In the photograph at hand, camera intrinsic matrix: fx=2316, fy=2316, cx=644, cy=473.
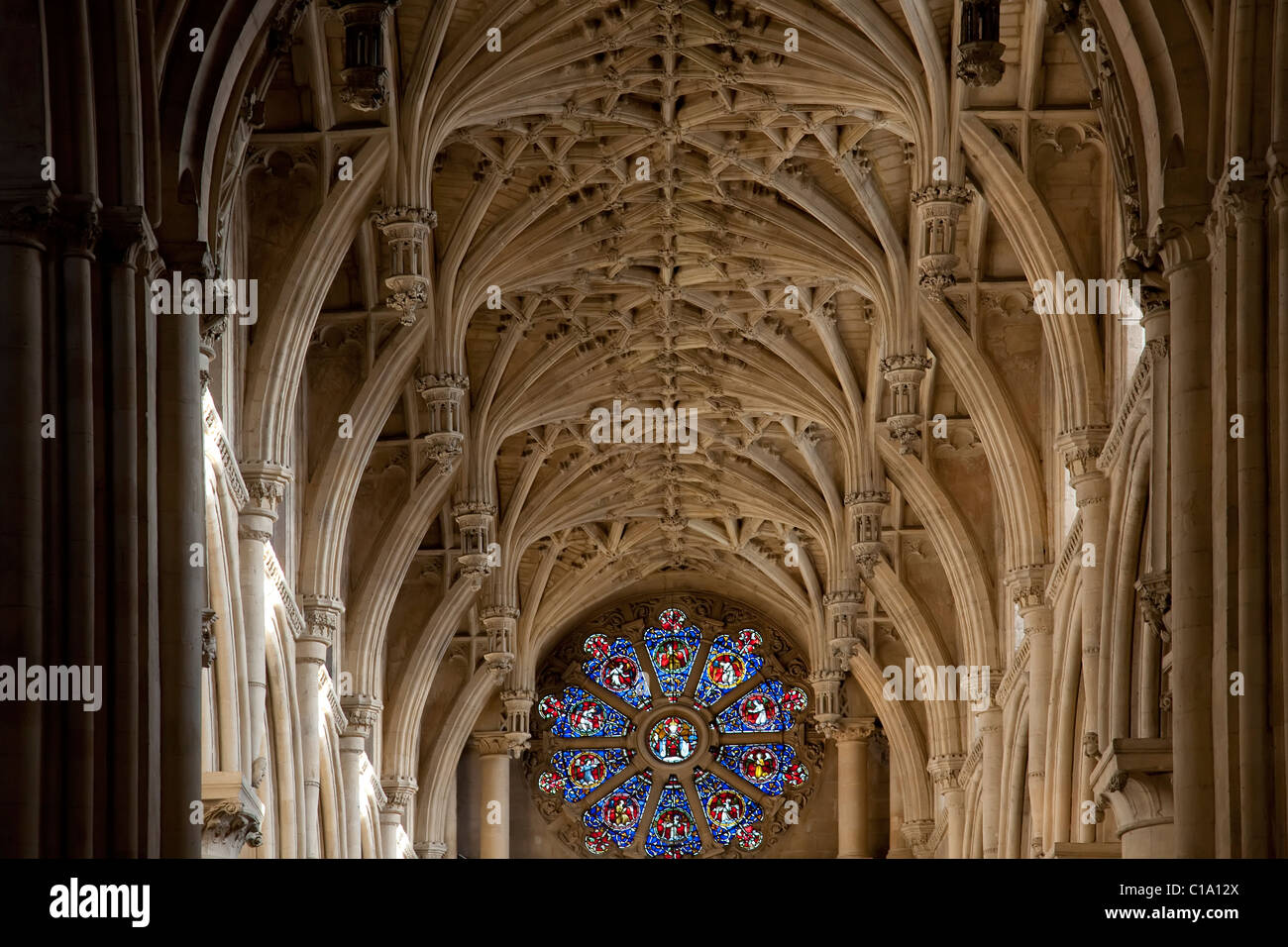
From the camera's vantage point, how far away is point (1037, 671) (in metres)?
25.4

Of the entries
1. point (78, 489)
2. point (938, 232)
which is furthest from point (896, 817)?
point (78, 489)

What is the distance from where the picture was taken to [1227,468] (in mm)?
13945

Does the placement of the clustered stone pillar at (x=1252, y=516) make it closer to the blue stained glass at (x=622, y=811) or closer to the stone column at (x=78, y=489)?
the stone column at (x=78, y=489)

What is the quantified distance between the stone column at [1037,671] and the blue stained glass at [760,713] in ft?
55.5

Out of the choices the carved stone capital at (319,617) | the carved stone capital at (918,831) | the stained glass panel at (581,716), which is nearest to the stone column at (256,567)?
the carved stone capital at (319,617)

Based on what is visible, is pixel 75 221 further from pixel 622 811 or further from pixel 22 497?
pixel 622 811

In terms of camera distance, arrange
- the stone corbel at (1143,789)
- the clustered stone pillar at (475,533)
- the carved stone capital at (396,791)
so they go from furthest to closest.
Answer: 1. the carved stone capital at (396,791)
2. the clustered stone pillar at (475,533)
3. the stone corbel at (1143,789)

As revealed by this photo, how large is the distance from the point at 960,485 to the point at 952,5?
9.20 meters

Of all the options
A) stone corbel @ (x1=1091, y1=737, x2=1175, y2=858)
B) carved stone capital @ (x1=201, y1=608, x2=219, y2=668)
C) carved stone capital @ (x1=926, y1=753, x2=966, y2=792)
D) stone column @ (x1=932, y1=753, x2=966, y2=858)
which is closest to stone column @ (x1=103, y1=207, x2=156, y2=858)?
carved stone capital @ (x1=201, y1=608, x2=219, y2=668)

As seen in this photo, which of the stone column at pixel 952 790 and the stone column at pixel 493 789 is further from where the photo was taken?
the stone column at pixel 493 789

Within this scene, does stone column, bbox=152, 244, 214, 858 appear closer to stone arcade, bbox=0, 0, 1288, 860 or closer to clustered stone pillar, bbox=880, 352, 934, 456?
stone arcade, bbox=0, 0, 1288, 860

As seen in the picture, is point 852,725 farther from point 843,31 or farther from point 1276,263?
point 1276,263

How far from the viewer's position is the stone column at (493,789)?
133ft

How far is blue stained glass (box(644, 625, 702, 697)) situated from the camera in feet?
142
